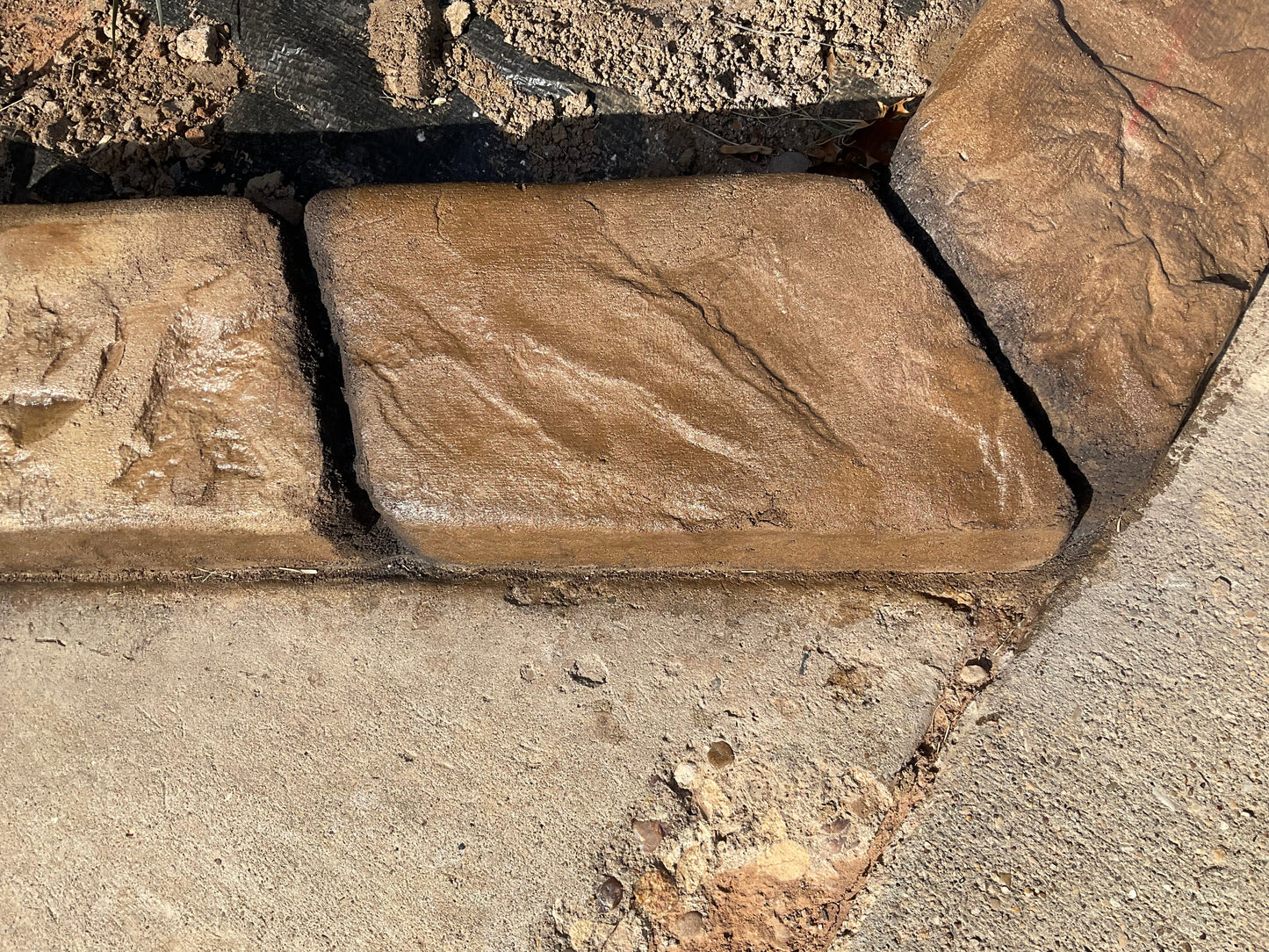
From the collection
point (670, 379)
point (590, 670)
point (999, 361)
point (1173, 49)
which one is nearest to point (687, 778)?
point (590, 670)

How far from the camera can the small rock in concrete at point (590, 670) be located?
1.78 metres

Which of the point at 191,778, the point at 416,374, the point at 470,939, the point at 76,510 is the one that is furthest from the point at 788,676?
the point at 76,510

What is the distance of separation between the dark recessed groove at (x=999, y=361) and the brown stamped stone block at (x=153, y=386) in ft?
4.01

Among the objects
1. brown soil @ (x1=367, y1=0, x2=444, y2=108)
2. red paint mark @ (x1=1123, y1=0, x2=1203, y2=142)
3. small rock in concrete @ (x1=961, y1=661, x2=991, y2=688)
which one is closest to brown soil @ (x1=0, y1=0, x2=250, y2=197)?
brown soil @ (x1=367, y1=0, x2=444, y2=108)

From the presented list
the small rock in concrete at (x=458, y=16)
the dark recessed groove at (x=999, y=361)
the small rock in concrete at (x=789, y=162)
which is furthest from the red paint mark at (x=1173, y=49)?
the small rock in concrete at (x=458, y=16)

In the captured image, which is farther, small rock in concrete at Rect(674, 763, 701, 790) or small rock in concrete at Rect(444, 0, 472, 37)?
small rock in concrete at Rect(444, 0, 472, 37)

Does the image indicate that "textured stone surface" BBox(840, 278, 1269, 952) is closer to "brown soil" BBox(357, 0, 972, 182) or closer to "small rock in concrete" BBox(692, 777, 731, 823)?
"small rock in concrete" BBox(692, 777, 731, 823)

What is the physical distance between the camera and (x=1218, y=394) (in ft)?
6.10

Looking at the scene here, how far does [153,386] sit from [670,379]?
0.98 metres

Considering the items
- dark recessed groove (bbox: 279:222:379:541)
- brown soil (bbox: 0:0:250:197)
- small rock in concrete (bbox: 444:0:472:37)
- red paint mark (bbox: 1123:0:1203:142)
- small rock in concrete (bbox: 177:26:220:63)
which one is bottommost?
dark recessed groove (bbox: 279:222:379:541)

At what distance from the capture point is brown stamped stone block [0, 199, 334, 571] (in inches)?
61.5

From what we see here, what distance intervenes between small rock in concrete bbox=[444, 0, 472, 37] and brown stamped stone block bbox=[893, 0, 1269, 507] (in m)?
1.10

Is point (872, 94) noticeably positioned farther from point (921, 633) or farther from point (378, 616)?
point (378, 616)

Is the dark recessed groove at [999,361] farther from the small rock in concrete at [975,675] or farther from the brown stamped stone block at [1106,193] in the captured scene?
the small rock in concrete at [975,675]
